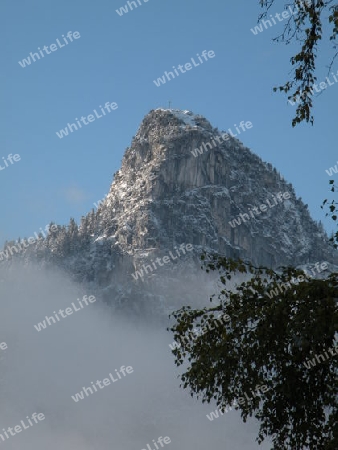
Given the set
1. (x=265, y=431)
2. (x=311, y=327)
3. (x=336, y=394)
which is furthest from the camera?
(x=265, y=431)

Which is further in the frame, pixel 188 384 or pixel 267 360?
pixel 188 384

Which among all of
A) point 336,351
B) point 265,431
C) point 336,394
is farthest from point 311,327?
point 265,431

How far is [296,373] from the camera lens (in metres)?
11.7

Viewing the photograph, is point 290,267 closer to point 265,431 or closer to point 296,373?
point 296,373

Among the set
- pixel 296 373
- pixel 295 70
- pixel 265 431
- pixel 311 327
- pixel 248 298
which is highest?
pixel 295 70

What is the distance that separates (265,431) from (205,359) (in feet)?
5.78

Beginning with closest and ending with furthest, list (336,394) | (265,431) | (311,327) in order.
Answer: (311,327), (336,394), (265,431)

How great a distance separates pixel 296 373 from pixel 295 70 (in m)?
5.37

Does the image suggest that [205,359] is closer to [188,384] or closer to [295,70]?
[188,384]

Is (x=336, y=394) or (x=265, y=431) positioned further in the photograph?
(x=265, y=431)

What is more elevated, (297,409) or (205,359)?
(205,359)

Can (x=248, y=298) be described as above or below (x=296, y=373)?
above

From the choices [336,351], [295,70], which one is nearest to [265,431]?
[336,351]

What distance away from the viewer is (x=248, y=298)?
12.0 meters
